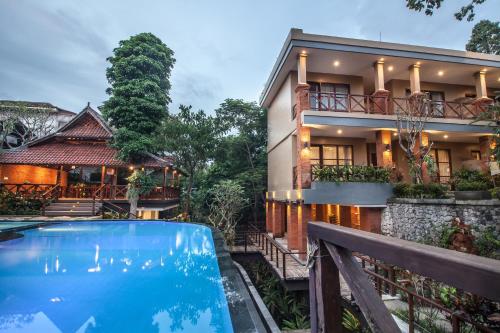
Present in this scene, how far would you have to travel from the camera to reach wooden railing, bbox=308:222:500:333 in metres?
0.75

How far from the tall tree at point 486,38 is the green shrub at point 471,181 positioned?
1949 centimetres

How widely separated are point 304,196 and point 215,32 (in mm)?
108298

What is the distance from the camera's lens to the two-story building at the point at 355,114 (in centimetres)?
1071

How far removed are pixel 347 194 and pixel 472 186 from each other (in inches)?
158

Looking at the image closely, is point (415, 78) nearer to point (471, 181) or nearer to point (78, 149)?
point (471, 181)

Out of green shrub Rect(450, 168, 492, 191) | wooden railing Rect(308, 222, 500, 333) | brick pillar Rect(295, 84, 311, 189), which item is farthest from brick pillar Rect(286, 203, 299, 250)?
wooden railing Rect(308, 222, 500, 333)

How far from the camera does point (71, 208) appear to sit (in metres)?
15.9

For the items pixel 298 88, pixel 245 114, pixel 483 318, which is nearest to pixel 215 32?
pixel 245 114

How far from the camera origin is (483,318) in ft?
12.8

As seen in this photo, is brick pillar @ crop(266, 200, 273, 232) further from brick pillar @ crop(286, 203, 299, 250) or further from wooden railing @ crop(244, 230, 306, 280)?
brick pillar @ crop(286, 203, 299, 250)

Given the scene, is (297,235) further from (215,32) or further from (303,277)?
(215,32)

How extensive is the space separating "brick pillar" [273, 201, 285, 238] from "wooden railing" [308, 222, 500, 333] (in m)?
13.4

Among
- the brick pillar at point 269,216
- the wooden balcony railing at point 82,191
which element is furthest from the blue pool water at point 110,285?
the brick pillar at point 269,216

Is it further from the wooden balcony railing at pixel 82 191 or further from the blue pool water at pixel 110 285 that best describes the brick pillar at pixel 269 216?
the wooden balcony railing at pixel 82 191
